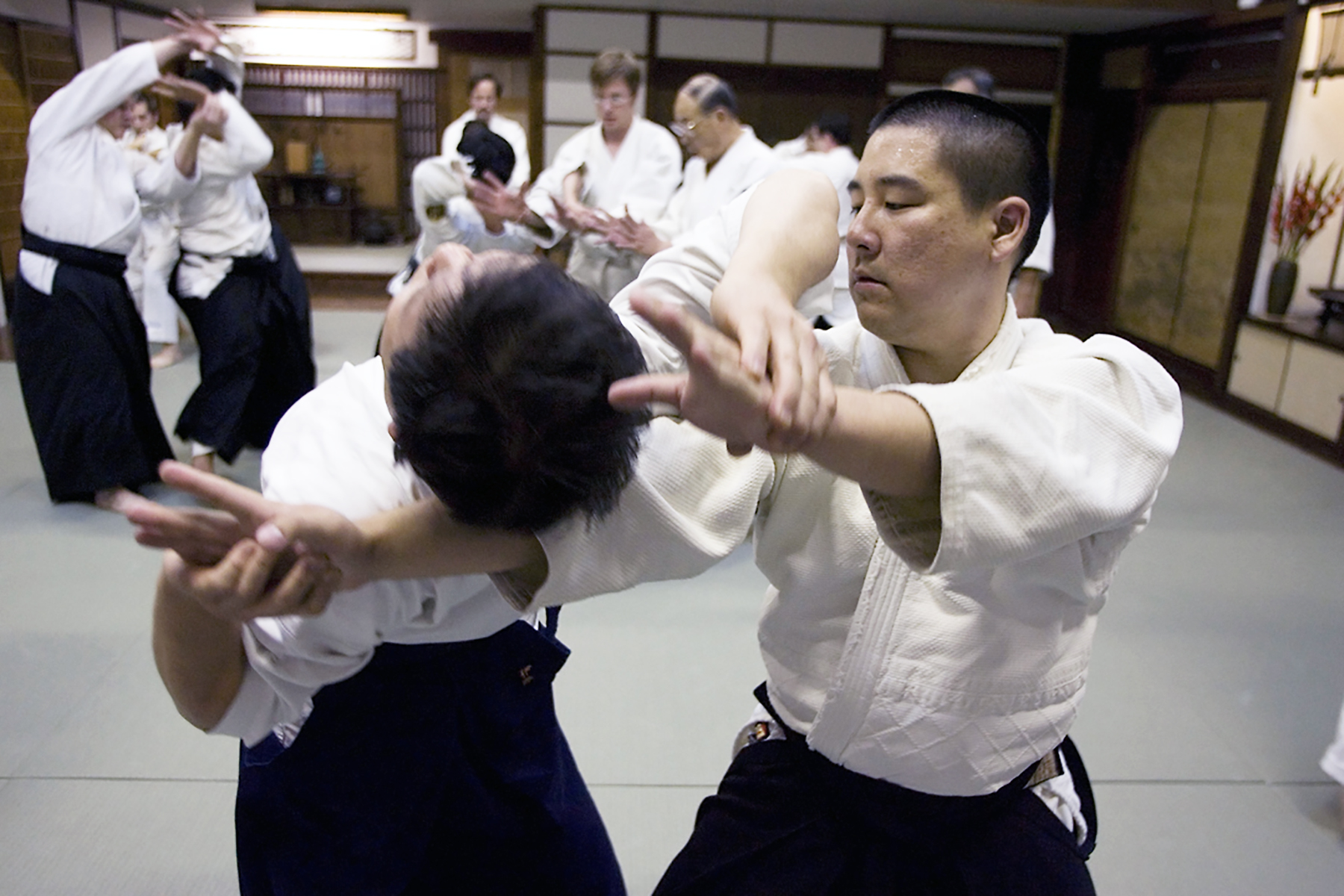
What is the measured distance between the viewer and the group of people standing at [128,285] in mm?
3357

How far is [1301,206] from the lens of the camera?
5391 millimetres

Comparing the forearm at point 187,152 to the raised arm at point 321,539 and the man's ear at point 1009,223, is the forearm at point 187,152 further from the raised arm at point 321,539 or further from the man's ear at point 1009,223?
the man's ear at point 1009,223

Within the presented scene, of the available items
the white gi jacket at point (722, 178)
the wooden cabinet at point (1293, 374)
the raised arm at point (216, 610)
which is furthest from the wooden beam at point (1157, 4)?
the raised arm at point (216, 610)

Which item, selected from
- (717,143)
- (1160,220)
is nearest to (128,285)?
(717,143)

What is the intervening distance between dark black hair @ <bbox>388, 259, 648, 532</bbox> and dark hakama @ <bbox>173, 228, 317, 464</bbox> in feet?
11.5

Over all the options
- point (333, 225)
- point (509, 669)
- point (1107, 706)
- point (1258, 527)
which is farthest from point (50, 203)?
point (333, 225)

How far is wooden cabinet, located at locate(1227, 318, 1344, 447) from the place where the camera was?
4.88 meters

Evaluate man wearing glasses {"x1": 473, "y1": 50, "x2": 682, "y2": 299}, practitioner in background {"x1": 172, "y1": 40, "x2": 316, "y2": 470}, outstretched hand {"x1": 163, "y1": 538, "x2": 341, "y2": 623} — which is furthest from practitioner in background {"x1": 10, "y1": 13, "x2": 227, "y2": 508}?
outstretched hand {"x1": 163, "y1": 538, "x2": 341, "y2": 623}

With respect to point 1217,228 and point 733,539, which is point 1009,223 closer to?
point 733,539

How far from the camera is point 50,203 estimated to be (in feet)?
11.2

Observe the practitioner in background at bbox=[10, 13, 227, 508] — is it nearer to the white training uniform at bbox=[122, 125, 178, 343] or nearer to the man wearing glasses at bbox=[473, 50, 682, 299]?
the man wearing glasses at bbox=[473, 50, 682, 299]

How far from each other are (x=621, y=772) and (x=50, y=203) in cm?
279

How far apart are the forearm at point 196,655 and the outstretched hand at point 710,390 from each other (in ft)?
1.78

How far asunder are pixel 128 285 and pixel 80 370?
439 mm
